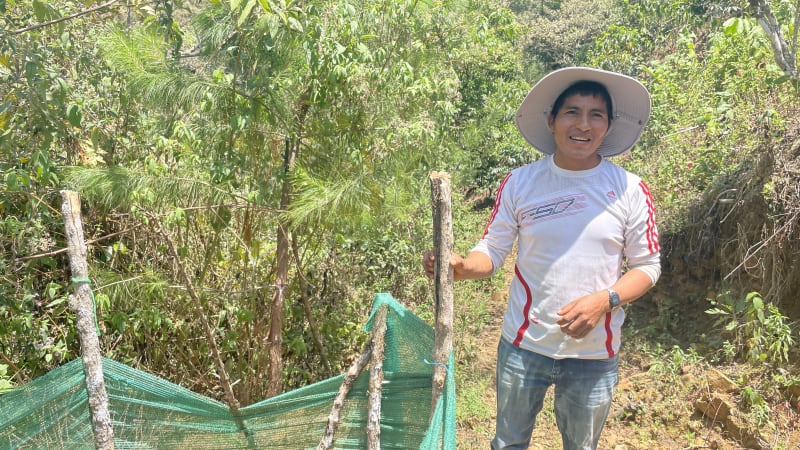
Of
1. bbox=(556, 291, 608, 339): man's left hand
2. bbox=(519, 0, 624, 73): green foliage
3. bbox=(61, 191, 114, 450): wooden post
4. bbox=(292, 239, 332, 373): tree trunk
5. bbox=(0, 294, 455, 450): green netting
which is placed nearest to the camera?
bbox=(556, 291, 608, 339): man's left hand

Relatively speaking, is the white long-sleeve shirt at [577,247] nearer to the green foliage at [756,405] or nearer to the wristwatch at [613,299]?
the wristwatch at [613,299]

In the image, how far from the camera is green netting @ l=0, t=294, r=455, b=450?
2.34 meters

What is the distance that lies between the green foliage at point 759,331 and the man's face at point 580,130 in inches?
82.3

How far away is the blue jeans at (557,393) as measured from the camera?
2.03 meters

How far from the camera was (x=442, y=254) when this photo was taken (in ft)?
6.71

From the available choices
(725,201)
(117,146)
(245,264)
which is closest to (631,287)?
(245,264)

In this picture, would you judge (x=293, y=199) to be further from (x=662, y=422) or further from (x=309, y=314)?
(x=662, y=422)

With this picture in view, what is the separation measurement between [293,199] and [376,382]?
99 centimetres

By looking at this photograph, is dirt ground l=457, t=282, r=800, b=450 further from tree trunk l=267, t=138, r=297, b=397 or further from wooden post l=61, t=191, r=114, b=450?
wooden post l=61, t=191, r=114, b=450

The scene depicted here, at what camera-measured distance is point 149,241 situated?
339 cm

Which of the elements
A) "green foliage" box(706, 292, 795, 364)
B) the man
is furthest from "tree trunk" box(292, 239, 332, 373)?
"green foliage" box(706, 292, 795, 364)

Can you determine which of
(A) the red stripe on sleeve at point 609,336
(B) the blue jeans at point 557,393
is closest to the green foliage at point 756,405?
(B) the blue jeans at point 557,393

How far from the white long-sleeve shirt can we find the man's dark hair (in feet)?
0.67

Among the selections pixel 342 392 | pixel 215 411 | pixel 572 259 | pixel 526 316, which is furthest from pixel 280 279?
pixel 572 259
